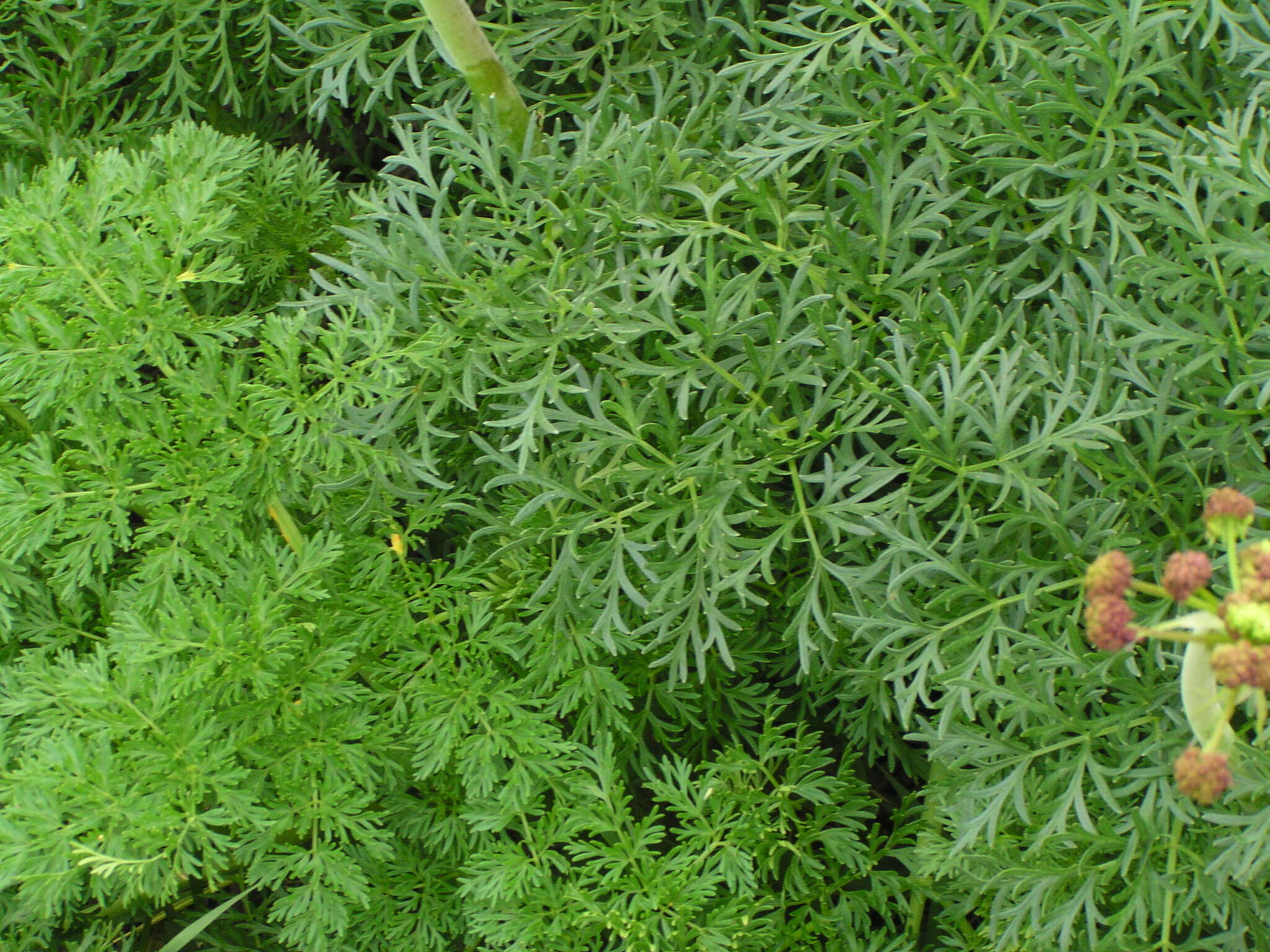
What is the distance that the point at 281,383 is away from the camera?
1295mm

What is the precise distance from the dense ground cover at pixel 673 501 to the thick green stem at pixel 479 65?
0.05m

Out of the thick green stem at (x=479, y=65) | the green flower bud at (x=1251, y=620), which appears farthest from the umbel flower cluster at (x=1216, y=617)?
the thick green stem at (x=479, y=65)

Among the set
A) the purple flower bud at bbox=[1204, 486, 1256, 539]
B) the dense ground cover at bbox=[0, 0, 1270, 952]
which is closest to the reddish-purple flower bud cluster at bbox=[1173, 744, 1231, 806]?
the purple flower bud at bbox=[1204, 486, 1256, 539]

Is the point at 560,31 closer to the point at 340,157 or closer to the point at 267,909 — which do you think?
the point at 340,157

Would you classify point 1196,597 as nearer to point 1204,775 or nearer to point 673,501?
point 1204,775

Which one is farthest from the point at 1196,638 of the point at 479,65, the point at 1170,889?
the point at 479,65

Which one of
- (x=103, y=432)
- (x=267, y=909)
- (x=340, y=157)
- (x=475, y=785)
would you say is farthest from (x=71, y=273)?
(x=267, y=909)

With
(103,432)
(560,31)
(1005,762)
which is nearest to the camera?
(1005,762)

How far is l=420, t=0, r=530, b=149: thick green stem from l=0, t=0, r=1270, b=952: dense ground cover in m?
0.05

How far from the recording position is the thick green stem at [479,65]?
3.87 ft

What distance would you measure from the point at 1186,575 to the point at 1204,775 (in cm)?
9

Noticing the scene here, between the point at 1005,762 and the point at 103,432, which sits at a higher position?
the point at 103,432

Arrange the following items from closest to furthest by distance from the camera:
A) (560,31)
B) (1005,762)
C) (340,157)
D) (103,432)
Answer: (1005,762), (103,432), (560,31), (340,157)

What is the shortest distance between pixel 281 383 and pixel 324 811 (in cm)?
47
